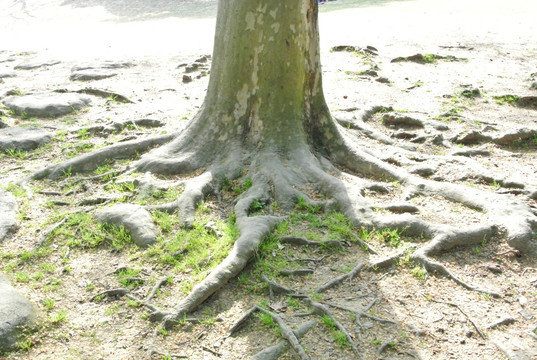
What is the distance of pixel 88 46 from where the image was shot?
16031mm

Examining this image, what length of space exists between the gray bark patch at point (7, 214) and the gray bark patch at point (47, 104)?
11.1 feet

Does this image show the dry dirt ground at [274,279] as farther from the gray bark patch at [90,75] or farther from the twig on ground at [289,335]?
the gray bark patch at [90,75]

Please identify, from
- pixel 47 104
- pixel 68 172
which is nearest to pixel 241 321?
pixel 68 172

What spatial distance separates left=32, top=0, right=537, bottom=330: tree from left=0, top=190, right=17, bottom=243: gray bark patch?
2.18 feet

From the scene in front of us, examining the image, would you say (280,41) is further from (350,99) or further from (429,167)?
(350,99)

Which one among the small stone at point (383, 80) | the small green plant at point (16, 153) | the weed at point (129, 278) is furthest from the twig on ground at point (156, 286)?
the small stone at point (383, 80)

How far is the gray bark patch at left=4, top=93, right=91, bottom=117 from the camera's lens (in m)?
9.09

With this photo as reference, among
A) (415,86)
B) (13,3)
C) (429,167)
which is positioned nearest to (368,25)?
(415,86)

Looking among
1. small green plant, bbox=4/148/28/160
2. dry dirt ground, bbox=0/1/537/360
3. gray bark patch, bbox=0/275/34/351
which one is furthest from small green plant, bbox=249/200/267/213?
small green plant, bbox=4/148/28/160

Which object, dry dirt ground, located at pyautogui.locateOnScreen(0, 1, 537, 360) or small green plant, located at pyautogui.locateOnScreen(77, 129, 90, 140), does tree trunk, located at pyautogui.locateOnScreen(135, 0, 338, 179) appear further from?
small green plant, located at pyautogui.locateOnScreen(77, 129, 90, 140)

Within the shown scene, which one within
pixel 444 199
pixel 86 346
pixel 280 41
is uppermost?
pixel 280 41

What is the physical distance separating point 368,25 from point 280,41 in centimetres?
1269

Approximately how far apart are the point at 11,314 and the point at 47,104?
6.19 metres

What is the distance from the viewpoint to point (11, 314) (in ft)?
12.7
